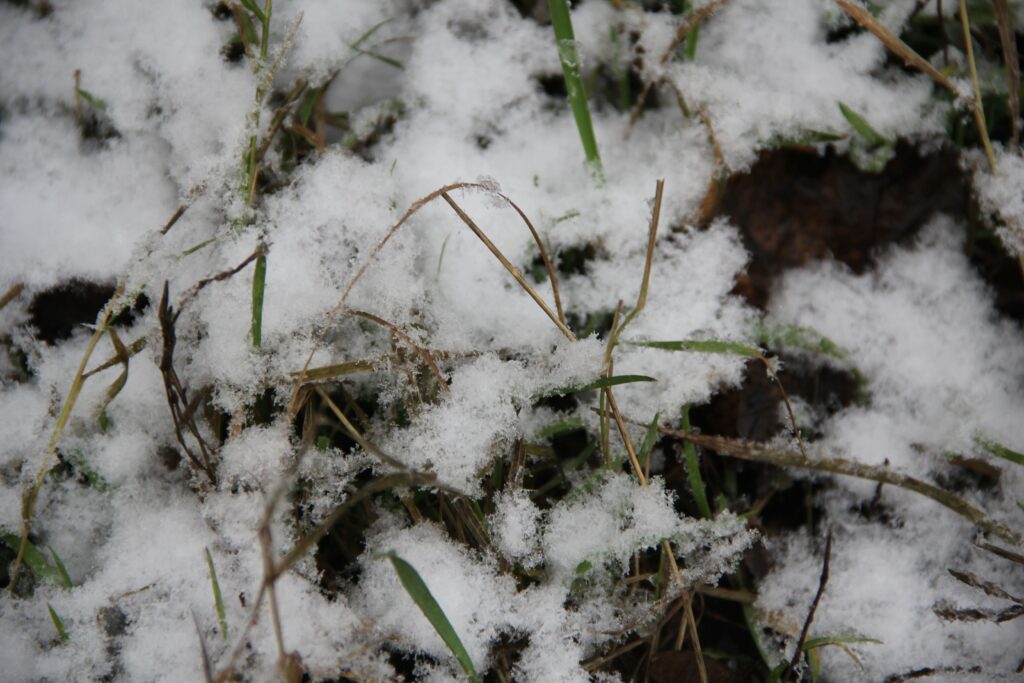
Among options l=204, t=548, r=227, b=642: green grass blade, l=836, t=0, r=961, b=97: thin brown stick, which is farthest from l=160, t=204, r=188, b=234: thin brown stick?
l=836, t=0, r=961, b=97: thin brown stick

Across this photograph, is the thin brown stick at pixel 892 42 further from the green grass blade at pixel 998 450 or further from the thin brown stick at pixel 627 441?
the thin brown stick at pixel 627 441

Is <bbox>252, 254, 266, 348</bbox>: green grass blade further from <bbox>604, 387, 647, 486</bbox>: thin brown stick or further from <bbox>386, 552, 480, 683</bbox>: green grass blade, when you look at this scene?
<bbox>604, 387, 647, 486</bbox>: thin brown stick

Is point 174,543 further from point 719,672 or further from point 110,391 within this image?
point 719,672

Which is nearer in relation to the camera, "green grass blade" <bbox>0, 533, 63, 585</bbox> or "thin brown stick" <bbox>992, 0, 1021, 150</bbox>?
"green grass blade" <bbox>0, 533, 63, 585</bbox>

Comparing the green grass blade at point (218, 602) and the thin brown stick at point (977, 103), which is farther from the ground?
the thin brown stick at point (977, 103)

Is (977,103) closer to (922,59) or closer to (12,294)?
(922,59)

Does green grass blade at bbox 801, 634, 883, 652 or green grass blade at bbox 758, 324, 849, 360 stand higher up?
green grass blade at bbox 758, 324, 849, 360

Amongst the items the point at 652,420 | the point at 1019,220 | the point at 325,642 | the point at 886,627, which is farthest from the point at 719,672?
the point at 1019,220

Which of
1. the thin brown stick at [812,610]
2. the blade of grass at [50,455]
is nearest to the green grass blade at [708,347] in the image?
the thin brown stick at [812,610]
